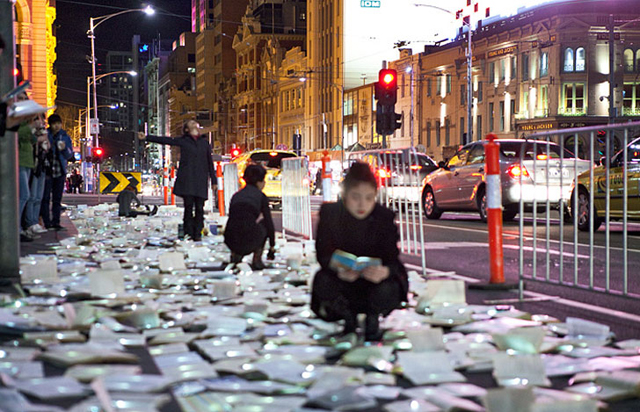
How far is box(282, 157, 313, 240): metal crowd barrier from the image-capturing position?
14.4m

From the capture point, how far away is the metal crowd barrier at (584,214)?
25.3 ft

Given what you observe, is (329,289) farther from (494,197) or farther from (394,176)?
(394,176)

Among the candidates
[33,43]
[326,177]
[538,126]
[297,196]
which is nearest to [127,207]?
[297,196]

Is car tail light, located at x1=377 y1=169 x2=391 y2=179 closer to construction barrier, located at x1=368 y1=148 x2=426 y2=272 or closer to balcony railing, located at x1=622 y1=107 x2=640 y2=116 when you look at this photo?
construction barrier, located at x1=368 y1=148 x2=426 y2=272

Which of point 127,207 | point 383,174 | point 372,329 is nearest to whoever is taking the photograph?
point 372,329

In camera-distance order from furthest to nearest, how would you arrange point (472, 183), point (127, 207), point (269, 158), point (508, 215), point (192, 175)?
point (269, 158) < point (127, 207) < point (508, 215) < point (472, 183) < point (192, 175)

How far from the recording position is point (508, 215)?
66.6 ft

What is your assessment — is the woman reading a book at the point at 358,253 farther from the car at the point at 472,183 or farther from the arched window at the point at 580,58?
the arched window at the point at 580,58

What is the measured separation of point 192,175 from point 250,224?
15.1ft

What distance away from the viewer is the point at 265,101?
11506 cm

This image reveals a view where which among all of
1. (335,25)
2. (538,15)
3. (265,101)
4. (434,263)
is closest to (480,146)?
(434,263)

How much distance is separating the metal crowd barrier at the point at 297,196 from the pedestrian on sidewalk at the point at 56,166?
12.4ft

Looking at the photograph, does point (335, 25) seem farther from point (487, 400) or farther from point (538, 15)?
point (487, 400)

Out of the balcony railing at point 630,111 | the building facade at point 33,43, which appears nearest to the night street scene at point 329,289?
the building facade at point 33,43
